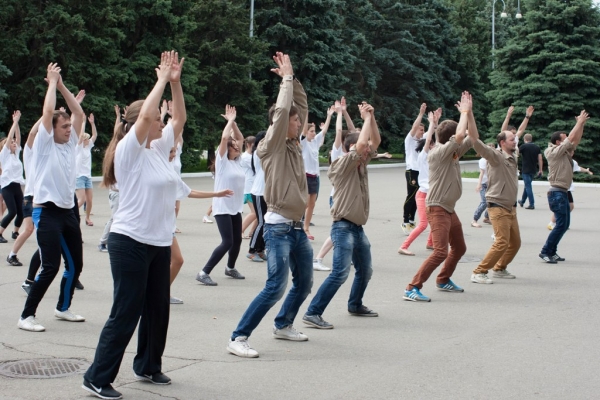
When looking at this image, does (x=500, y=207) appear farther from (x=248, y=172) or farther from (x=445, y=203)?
(x=248, y=172)

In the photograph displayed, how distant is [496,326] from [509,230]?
2.76 metres

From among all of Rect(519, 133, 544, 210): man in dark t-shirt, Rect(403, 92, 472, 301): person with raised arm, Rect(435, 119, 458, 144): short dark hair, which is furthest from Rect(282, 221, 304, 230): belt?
Rect(519, 133, 544, 210): man in dark t-shirt

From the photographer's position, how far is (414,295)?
909cm

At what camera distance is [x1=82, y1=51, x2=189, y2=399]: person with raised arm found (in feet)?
17.7

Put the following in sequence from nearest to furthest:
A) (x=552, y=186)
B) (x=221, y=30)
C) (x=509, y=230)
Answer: (x=509, y=230) < (x=552, y=186) < (x=221, y=30)

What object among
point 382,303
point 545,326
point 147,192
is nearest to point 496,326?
point 545,326

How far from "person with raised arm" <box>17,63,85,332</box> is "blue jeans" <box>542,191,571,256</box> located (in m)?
7.17

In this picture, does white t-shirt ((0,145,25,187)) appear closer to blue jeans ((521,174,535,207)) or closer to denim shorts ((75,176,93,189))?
denim shorts ((75,176,93,189))

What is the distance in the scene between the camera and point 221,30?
129ft

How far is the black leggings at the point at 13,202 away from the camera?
1349 centimetres

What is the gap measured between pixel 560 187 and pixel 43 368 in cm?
846

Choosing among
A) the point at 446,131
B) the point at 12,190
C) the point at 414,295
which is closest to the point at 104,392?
the point at 414,295

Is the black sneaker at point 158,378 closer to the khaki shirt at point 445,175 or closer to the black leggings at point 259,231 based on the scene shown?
the khaki shirt at point 445,175

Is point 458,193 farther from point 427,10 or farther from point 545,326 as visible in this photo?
point 427,10
